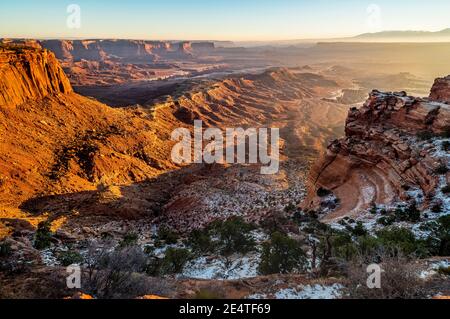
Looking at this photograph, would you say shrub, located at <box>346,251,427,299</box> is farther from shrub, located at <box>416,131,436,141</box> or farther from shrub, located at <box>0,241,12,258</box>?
shrub, located at <box>416,131,436,141</box>

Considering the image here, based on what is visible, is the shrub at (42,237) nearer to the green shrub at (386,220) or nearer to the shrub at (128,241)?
the shrub at (128,241)

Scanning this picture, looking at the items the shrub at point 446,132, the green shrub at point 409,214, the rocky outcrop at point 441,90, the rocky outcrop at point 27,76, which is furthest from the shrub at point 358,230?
the rocky outcrop at point 27,76

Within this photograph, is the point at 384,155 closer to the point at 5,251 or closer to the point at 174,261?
the point at 174,261

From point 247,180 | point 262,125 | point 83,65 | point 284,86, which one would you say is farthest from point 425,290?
point 83,65

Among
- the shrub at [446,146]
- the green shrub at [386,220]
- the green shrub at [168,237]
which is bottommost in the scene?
the green shrub at [168,237]

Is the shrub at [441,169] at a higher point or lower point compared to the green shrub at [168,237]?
higher

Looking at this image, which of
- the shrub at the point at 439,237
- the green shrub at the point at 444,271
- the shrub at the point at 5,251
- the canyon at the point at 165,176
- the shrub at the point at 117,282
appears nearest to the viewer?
the shrub at the point at 117,282
